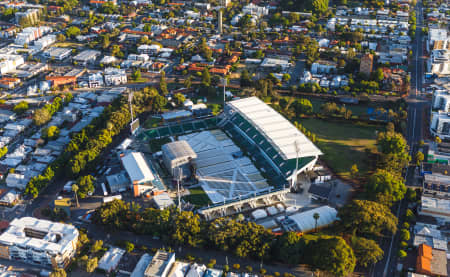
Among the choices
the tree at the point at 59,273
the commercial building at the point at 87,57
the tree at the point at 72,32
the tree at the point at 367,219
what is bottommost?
the tree at the point at 59,273

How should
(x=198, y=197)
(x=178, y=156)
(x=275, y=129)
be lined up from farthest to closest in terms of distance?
(x=275, y=129)
(x=178, y=156)
(x=198, y=197)

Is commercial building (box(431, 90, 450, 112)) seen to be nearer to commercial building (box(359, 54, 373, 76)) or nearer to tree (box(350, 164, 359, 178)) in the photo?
→ commercial building (box(359, 54, 373, 76))

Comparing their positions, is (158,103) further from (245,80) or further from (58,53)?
(58,53)

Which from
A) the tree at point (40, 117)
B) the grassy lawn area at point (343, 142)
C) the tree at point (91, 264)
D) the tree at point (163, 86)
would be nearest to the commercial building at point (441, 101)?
the grassy lawn area at point (343, 142)

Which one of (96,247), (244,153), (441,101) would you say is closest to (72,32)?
(244,153)

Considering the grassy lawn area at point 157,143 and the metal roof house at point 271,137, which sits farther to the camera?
the grassy lawn area at point 157,143

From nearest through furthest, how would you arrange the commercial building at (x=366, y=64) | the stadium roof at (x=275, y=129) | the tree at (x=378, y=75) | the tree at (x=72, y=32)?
the stadium roof at (x=275, y=129)
the tree at (x=378, y=75)
the commercial building at (x=366, y=64)
the tree at (x=72, y=32)

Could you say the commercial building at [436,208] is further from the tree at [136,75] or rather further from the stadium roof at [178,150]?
the tree at [136,75]

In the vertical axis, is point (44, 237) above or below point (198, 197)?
below
